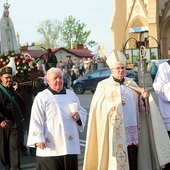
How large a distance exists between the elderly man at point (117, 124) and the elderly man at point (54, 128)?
29.9 inches

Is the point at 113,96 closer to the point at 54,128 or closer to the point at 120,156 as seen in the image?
the point at 120,156

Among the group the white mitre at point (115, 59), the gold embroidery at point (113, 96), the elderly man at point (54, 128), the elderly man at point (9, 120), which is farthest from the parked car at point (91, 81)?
the elderly man at point (54, 128)

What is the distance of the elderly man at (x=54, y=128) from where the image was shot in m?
6.37

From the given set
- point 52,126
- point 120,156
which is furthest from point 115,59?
point 52,126

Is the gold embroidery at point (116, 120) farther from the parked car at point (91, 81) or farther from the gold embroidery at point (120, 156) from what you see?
the parked car at point (91, 81)

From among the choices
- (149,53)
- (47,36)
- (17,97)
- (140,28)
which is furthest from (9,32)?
(47,36)

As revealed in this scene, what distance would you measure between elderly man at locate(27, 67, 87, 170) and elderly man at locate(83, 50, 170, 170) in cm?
76

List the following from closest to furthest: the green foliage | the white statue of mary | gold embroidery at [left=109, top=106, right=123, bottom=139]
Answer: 1. gold embroidery at [left=109, top=106, right=123, bottom=139]
2. the white statue of mary
3. the green foliage

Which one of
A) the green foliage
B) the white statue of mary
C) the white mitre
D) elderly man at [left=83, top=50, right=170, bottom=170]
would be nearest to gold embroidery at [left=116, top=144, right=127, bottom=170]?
elderly man at [left=83, top=50, right=170, bottom=170]

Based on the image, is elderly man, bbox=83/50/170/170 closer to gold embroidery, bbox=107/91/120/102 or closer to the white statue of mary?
gold embroidery, bbox=107/91/120/102

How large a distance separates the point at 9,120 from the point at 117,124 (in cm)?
258

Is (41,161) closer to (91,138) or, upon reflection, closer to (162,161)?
(91,138)

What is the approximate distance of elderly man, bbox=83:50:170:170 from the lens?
710 centimetres

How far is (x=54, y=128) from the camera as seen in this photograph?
6.37 meters
